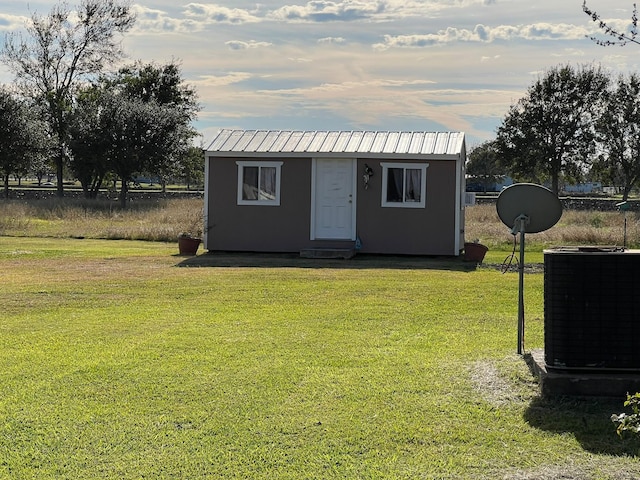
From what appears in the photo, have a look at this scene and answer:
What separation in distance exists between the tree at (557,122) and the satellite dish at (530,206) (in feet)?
109

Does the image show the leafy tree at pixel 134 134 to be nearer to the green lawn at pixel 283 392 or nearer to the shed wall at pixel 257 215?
the shed wall at pixel 257 215

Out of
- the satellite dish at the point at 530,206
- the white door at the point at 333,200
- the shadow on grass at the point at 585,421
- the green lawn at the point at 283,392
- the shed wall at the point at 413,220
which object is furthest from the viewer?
the white door at the point at 333,200

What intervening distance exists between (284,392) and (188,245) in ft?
36.3

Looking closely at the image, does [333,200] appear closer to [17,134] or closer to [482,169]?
[17,134]

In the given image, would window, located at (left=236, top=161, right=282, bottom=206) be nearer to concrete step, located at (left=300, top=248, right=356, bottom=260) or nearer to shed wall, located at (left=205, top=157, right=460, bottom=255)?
shed wall, located at (left=205, top=157, right=460, bottom=255)

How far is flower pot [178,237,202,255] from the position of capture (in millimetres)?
16031

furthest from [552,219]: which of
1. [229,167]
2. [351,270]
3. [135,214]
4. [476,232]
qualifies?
[135,214]

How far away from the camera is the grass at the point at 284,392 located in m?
4.16

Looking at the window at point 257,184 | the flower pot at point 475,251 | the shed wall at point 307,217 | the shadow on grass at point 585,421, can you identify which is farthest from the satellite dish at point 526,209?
the window at point 257,184

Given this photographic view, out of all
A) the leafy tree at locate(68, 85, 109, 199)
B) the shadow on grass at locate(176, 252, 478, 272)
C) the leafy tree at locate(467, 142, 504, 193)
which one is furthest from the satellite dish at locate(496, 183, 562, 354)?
the leafy tree at locate(467, 142, 504, 193)

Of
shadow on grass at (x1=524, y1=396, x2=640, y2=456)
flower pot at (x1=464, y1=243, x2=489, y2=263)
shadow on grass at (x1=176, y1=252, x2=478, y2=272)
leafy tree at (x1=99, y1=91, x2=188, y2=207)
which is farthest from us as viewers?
leafy tree at (x1=99, y1=91, x2=188, y2=207)

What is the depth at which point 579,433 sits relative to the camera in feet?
15.1

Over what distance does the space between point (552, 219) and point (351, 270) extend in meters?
7.23

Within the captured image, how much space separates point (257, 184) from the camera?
1691 centimetres
